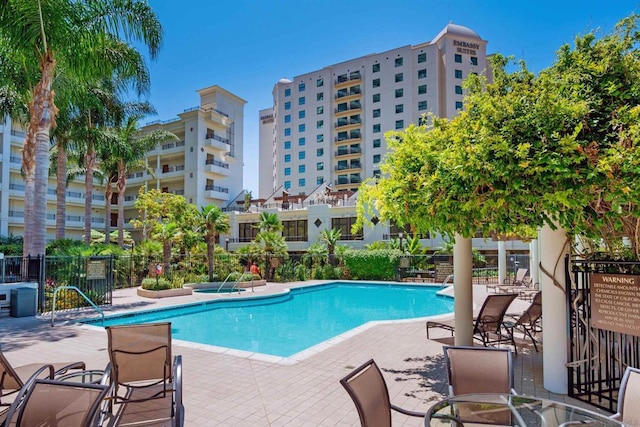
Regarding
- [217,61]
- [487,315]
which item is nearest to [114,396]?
[487,315]

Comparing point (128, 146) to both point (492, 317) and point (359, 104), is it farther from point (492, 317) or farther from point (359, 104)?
point (359, 104)

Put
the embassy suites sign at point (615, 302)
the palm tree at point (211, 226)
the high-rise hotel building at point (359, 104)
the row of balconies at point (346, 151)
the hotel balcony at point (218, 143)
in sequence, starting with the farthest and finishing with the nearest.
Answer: the row of balconies at point (346, 151), the high-rise hotel building at point (359, 104), the hotel balcony at point (218, 143), the palm tree at point (211, 226), the embassy suites sign at point (615, 302)

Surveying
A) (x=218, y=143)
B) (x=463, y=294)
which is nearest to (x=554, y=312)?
(x=463, y=294)

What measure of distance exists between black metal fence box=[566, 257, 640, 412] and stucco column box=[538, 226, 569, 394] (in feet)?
→ 0.28

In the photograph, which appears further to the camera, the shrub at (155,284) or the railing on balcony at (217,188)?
the railing on balcony at (217,188)

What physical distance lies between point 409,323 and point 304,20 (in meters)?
14.6

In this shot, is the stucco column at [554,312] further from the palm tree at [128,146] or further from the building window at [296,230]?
the building window at [296,230]

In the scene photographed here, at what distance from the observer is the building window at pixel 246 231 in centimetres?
3958

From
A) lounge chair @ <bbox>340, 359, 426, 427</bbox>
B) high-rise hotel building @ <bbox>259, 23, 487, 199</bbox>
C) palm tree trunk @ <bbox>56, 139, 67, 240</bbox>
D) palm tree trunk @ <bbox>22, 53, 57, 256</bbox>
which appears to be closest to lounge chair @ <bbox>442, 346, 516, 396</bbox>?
lounge chair @ <bbox>340, 359, 426, 427</bbox>

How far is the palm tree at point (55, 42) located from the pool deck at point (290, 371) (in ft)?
17.3

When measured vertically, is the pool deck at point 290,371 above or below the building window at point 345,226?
below

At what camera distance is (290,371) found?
6.11 m

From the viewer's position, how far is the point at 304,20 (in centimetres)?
1798

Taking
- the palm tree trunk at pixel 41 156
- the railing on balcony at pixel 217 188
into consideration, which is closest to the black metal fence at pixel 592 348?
the palm tree trunk at pixel 41 156
